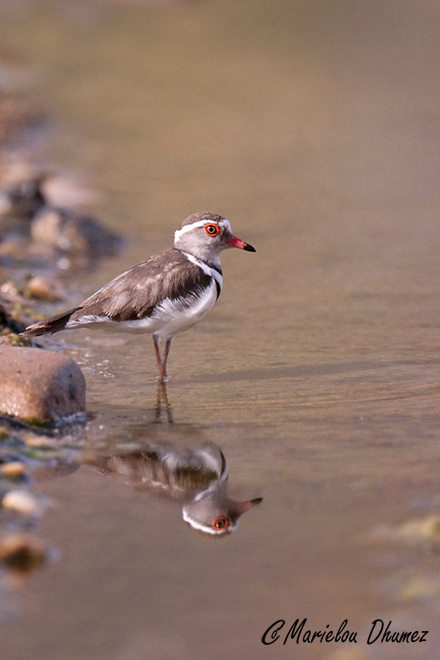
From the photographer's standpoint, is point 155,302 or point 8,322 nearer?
point 155,302

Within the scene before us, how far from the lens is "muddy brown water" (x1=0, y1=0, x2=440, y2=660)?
4.42 metres

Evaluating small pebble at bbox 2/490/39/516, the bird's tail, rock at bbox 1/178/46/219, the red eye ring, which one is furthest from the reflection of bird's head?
rock at bbox 1/178/46/219

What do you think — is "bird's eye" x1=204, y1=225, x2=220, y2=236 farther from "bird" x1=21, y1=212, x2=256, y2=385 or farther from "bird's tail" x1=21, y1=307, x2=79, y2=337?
"bird's tail" x1=21, y1=307, x2=79, y2=337

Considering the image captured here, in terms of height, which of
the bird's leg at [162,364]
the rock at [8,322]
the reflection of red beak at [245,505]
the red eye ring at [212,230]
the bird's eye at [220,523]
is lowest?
the rock at [8,322]

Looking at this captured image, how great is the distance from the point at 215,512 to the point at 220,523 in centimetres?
16

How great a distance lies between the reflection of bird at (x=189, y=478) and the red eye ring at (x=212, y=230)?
240 centimetres

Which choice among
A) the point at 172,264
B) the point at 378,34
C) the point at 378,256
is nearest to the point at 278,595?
the point at 172,264

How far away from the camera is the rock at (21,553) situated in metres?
4.74

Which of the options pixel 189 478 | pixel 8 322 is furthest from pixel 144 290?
pixel 189 478

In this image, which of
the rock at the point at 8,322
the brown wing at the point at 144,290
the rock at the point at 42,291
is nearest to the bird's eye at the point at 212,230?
the brown wing at the point at 144,290

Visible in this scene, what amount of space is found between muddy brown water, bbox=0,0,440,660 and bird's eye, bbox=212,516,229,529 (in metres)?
0.13

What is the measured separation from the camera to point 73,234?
13109 mm

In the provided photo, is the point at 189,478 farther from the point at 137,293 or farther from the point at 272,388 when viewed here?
the point at 137,293

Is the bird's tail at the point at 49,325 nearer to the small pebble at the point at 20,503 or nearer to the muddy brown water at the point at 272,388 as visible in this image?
the muddy brown water at the point at 272,388
